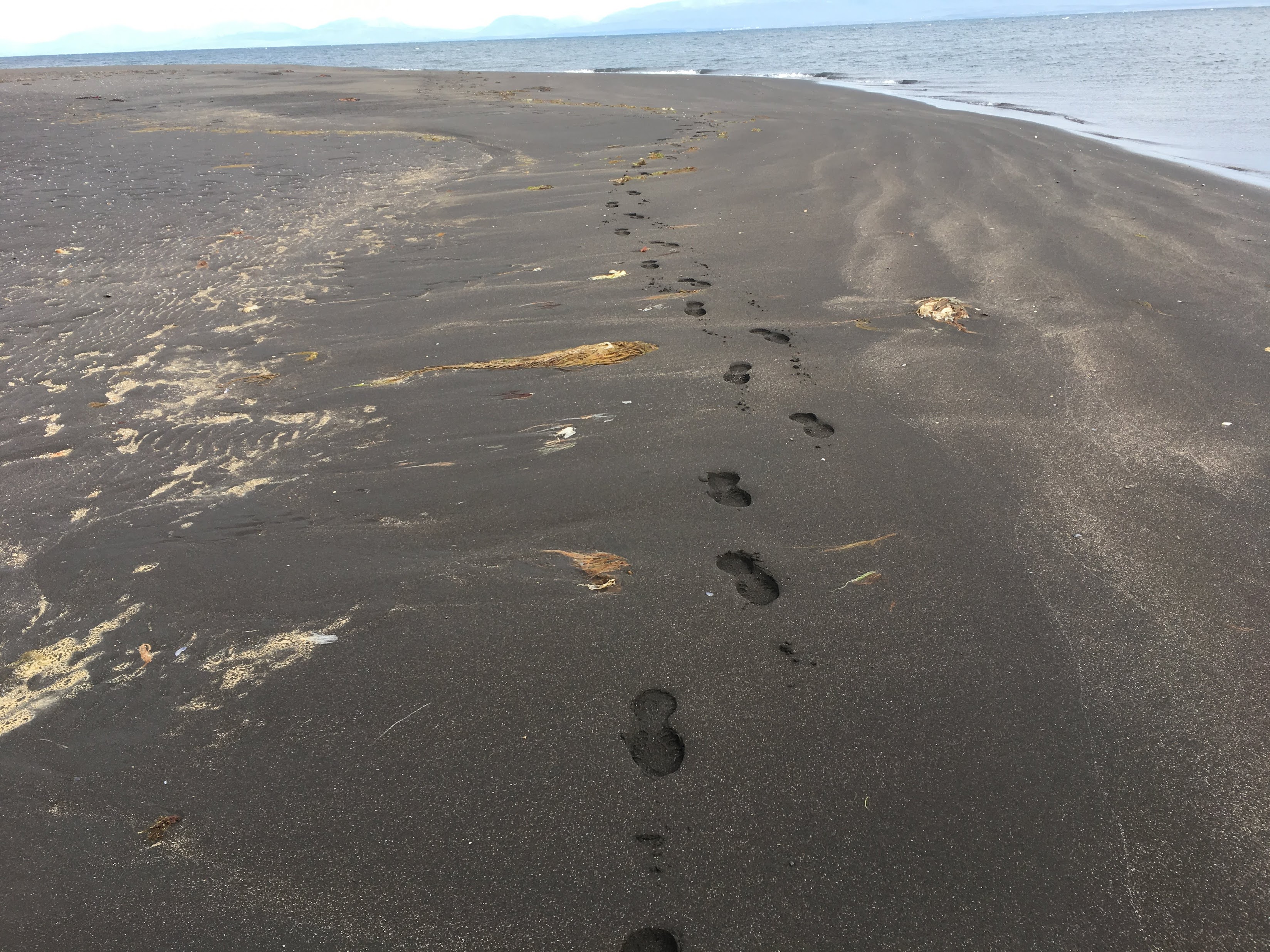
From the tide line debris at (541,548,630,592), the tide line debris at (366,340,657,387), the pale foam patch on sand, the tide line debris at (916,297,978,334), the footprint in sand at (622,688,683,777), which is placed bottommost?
the footprint in sand at (622,688,683,777)

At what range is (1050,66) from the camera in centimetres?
2133

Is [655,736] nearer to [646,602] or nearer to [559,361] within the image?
[646,602]

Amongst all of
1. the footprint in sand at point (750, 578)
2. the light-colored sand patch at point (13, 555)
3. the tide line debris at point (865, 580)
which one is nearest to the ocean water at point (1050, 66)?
the tide line debris at point (865, 580)

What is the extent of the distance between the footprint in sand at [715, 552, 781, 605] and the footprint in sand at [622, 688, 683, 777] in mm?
492

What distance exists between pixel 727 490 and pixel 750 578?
0.52 m

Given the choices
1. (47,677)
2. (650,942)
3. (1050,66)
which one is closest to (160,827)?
(47,677)

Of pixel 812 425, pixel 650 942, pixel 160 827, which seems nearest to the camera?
pixel 650 942

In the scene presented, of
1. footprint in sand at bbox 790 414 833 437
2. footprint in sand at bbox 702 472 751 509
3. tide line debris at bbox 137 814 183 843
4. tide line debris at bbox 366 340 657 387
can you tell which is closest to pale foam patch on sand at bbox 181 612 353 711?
tide line debris at bbox 137 814 183 843

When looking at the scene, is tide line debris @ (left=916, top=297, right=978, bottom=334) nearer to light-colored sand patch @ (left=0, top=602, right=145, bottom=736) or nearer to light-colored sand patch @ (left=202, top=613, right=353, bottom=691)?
light-colored sand patch @ (left=202, top=613, right=353, bottom=691)

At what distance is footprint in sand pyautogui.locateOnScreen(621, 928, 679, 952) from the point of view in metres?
1.48

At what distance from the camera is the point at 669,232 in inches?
232

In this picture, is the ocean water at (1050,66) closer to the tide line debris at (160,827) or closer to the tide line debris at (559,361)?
the tide line debris at (559,361)

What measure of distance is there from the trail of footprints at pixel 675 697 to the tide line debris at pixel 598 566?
0.34m

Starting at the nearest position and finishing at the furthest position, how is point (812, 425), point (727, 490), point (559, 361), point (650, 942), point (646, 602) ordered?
point (650, 942), point (646, 602), point (727, 490), point (812, 425), point (559, 361)
